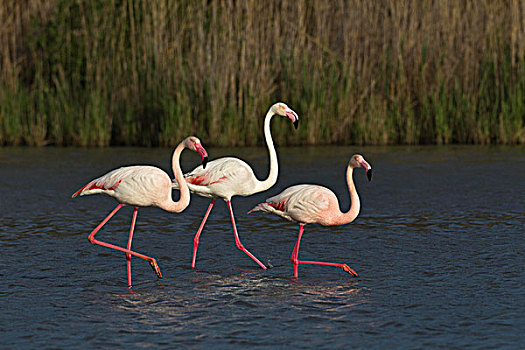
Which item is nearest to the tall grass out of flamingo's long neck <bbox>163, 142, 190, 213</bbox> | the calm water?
the calm water

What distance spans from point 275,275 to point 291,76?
8036 mm

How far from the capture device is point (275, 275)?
599 centimetres

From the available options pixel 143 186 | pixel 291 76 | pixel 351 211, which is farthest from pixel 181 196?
pixel 291 76

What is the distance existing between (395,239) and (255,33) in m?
6.99

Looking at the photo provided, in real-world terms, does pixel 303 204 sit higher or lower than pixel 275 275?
higher

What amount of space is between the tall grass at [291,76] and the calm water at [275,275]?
337 cm

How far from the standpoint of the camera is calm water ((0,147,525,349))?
4.55 m

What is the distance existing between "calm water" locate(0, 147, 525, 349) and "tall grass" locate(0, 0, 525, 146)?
11.0ft

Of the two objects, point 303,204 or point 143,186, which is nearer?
point 143,186

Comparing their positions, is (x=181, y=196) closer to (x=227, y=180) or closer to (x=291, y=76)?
(x=227, y=180)

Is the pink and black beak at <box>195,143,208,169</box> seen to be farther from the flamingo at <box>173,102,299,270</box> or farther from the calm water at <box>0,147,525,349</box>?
the calm water at <box>0,147,525,349</box>

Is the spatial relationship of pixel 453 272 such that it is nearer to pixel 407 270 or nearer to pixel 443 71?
pixel 407 270

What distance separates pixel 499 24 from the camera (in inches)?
541

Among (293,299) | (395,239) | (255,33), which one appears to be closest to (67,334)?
(293,299)
